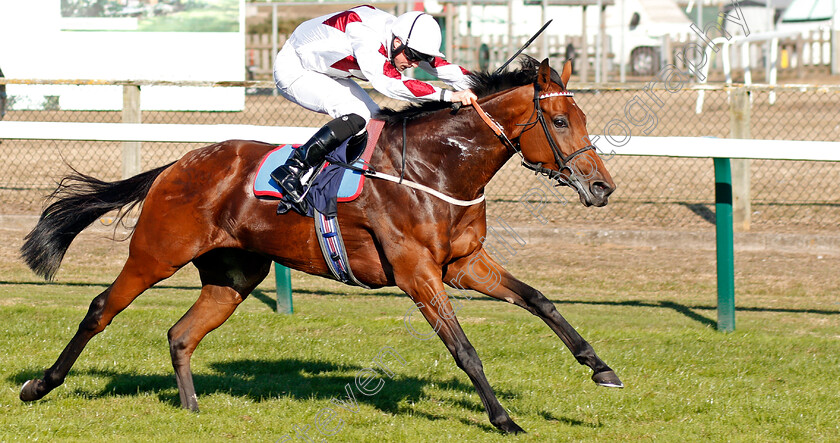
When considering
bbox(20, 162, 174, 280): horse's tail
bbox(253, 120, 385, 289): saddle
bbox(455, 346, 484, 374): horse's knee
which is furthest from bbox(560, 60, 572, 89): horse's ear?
bbox(20, 162, 174, 280): horse's tail

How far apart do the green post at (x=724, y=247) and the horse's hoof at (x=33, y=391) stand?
159 inches

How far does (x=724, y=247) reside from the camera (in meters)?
6.30

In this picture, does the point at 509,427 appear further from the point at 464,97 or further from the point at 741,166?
the point at 741,166

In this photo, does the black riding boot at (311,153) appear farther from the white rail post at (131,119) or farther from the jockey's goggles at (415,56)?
the white rail post at (131,119)

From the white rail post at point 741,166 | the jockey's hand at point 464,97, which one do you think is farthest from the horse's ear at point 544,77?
the white rail post at point 741,166

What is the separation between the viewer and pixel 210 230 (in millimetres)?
4867

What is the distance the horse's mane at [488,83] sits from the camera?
457cm

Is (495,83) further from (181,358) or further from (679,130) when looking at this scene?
(679,130)

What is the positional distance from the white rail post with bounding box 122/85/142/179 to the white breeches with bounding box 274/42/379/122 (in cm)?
488

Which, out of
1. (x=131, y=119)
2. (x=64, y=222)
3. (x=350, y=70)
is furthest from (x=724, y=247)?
(x=131, y=119)

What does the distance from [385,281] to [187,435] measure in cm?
114

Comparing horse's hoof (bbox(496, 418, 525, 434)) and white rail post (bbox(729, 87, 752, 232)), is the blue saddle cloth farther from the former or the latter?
white rail post (bbox(729, 87, 752, 232))

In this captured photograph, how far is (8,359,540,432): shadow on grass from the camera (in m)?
5.09

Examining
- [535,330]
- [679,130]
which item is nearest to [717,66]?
[679,130]
